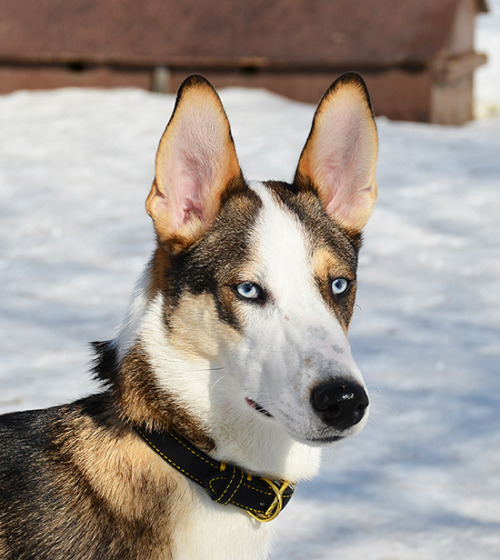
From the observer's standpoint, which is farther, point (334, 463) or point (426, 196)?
point (426, 196)

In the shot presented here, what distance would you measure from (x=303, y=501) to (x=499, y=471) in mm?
1175

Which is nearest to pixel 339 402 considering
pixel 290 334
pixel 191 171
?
pixel 290 334

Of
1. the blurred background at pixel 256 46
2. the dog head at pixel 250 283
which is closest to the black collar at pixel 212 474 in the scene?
the dog head at pixel 250 283

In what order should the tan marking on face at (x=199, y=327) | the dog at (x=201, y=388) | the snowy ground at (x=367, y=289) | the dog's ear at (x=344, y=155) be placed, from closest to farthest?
the dog at (x=201, y=388) < the tan marking on face at (x=199, y=327) < the dog's ear at (x=344, y=155) < the snowy ground at (x=367, y=289)

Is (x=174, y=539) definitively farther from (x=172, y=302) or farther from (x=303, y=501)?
→ (x=303, y=501)

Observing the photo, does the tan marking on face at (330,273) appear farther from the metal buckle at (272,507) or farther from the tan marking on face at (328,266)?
the metal buckle at (272,507)

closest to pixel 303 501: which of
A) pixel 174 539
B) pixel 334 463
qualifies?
pixel 334 463

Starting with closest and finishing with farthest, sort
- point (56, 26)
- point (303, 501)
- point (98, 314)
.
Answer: point (303, 501) → point (98, 314) → point (56, 26)

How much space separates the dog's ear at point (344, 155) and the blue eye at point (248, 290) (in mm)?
595

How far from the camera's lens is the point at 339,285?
304 centimetres

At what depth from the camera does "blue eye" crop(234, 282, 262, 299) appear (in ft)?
9.56

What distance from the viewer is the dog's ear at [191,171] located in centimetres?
303

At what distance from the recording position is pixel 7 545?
2.85 meters

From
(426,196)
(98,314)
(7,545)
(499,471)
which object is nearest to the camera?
(7,545)
